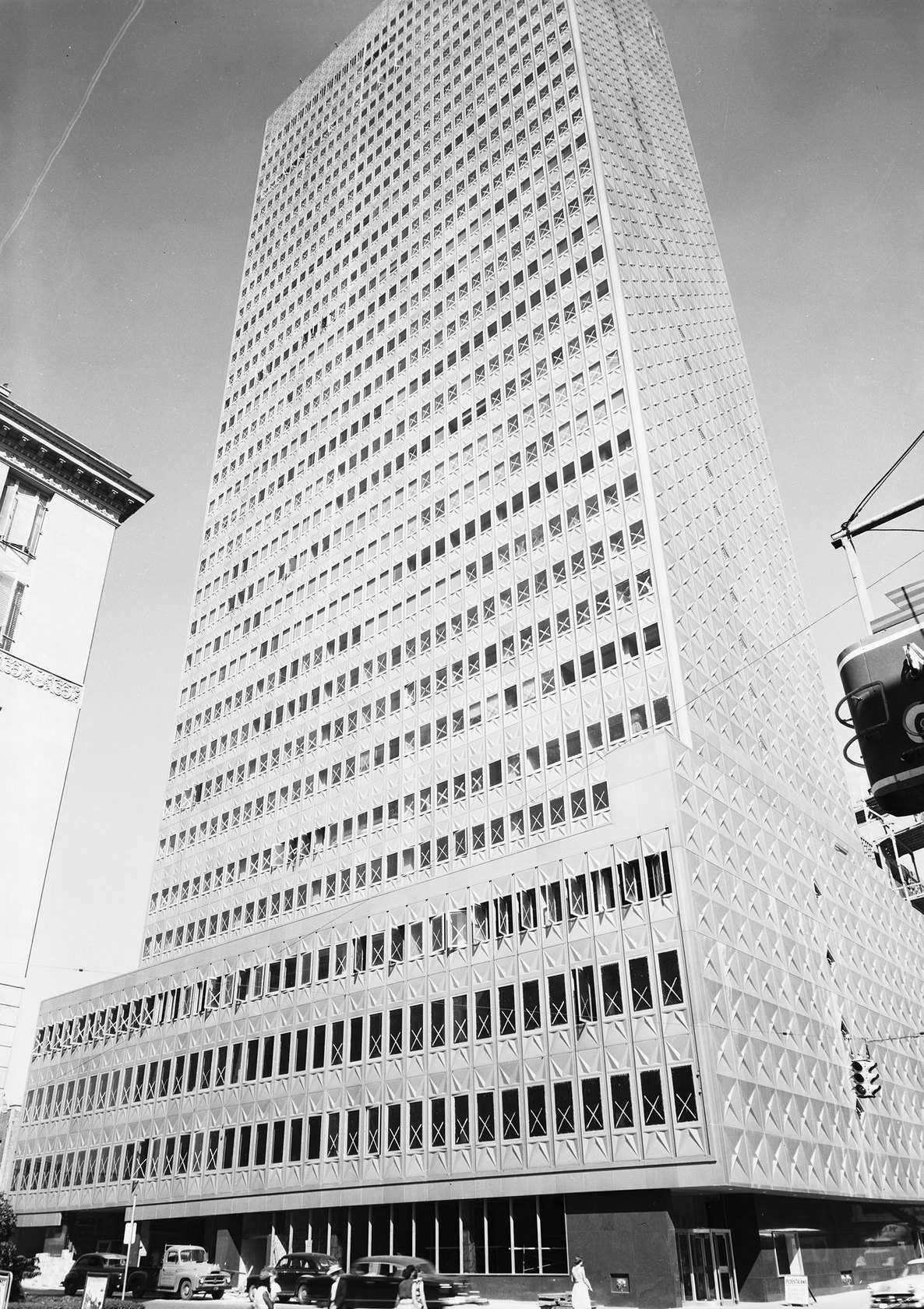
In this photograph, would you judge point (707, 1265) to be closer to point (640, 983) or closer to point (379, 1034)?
point (640, 983)

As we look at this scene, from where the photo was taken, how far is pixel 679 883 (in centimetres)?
4341

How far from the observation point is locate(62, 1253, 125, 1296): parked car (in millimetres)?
38938

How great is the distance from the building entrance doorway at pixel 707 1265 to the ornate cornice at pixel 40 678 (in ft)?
104

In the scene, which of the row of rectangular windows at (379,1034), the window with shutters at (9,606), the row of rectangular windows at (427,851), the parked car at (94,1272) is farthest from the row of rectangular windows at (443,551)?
the parked car at (94,1272)

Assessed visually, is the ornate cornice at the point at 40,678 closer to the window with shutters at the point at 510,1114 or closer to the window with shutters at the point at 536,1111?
the window with shutters at the point at 536,1111

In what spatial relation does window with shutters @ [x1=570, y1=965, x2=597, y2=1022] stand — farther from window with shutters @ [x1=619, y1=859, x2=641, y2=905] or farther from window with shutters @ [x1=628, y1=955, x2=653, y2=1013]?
window with shutters @ [x1=619, y1=859, x2=641, y2=905]

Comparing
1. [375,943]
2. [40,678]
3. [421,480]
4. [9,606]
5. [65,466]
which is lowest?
[375,943]

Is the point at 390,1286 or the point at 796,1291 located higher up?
the point at 390,1286

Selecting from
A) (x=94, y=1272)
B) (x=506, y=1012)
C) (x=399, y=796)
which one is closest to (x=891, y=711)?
(x=506, y=1012)

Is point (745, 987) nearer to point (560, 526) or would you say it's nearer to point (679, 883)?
point (679, 883)

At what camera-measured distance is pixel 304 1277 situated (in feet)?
111

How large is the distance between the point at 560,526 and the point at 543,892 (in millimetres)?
24090

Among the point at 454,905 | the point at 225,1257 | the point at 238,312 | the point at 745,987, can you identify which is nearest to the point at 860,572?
the point at 745,987

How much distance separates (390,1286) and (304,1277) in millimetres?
6151
